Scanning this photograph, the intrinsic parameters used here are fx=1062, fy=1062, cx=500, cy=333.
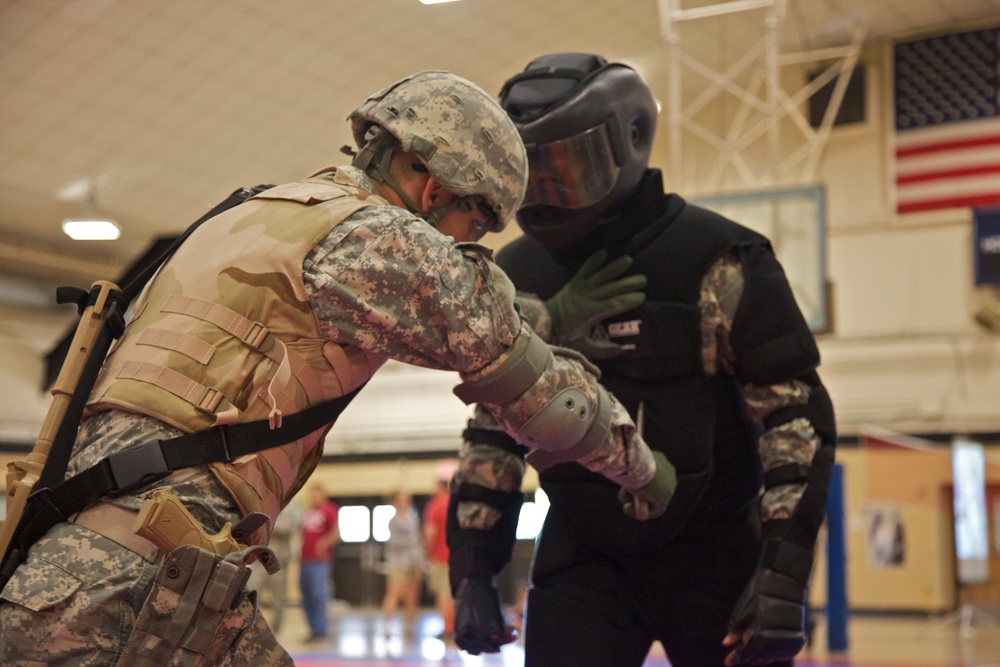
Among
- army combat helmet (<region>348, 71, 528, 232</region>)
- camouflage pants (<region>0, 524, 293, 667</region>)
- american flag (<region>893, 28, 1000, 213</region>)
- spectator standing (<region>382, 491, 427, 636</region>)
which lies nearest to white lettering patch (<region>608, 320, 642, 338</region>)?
army combat helmet (<region>348, 71, 528, 232</region>)

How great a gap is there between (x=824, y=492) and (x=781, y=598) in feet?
0.97

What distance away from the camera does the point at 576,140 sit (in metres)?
2.77

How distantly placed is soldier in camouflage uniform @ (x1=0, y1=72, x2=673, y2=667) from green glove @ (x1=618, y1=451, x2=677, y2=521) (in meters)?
0.42

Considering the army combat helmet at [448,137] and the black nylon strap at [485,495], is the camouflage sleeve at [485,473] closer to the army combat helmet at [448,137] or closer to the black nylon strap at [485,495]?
the black nylon strap at [485,495]

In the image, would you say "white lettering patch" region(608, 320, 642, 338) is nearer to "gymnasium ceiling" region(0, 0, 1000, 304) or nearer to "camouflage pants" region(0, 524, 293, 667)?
"camouflage pants" region(0, 524, 293, 667)

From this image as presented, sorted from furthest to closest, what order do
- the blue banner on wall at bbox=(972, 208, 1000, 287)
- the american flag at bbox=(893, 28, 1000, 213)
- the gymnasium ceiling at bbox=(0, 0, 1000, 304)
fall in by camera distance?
the american flag at bbox=(893, 28, 1000, 213) → the blue banner on wall at bbox=(972, 208, 1000, 287) → the gymnasium ceiling at bbox=(0, 0, 1000, 304)

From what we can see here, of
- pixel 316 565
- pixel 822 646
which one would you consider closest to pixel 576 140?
pixel 822 646

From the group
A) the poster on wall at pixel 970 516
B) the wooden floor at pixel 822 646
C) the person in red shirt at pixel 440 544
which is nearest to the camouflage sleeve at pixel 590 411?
the wooden floor at pixel 822 646

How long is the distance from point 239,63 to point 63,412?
12373 millimetres

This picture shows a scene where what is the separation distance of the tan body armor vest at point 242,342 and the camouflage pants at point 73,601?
21 cm

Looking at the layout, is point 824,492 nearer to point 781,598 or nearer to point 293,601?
point 781,598

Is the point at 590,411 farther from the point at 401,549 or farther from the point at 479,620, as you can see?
the point at 401,549

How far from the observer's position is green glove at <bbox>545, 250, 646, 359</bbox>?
272 centimetres

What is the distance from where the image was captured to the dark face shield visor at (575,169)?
9.12ft
